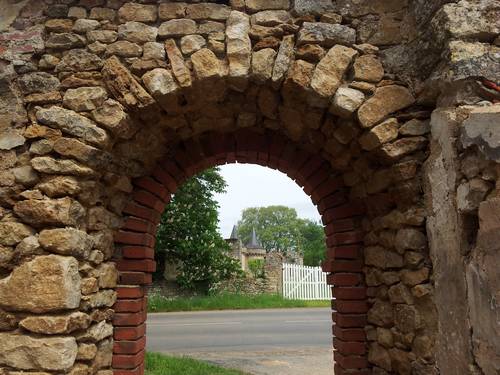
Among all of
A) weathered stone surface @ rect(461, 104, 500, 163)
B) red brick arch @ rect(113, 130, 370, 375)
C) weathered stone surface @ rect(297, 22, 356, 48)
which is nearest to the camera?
weathered stone surface @ rect(461, 104, 500, 163)

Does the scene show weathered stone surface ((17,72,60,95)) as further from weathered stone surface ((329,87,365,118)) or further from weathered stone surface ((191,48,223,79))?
weathered stone surface ((329,87,365,118))

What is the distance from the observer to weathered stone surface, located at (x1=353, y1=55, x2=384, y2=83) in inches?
104

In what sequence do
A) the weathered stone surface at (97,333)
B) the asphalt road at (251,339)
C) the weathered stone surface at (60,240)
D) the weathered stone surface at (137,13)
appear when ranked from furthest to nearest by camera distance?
1. the asphalt road at (251,339)
2. the weathered stone surface at (137,13)
3. the weathered stone surface at (97,333)
4. the weathered stone surface at (60,240)

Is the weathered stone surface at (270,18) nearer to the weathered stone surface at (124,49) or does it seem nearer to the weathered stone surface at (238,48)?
the weathered stone surface at (238,48)

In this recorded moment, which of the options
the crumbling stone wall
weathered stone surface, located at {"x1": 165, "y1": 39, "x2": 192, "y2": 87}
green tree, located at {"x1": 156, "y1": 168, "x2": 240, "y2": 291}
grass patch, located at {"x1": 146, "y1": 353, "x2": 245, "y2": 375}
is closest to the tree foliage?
green tree, located at {"x1": 156, "y1": 168, "x2": 240, "y2": 291}

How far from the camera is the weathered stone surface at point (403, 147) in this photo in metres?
2.57

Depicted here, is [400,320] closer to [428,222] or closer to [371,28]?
[428,222]

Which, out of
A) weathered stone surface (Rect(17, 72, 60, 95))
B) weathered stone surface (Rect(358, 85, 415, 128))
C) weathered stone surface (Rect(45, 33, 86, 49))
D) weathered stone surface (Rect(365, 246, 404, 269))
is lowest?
weathered stone surface (Rect(365, 246, 404, 269))

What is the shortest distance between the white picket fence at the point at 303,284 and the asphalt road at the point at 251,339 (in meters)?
4.16

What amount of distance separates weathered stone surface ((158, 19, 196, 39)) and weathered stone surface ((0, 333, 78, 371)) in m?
1.80

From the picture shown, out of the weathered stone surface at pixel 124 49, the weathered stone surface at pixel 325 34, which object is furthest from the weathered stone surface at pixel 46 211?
the weathered stone surface at pixel 325 34

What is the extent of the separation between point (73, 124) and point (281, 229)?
4585cm

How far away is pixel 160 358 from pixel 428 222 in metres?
4.57

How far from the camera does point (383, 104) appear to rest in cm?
262
